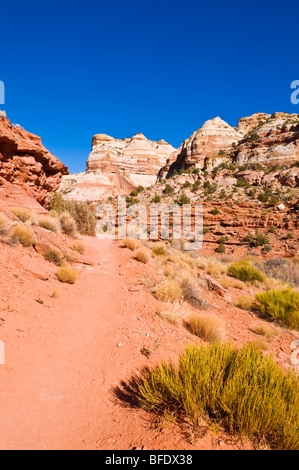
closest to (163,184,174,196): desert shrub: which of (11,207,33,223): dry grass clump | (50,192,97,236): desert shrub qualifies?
(50,192,97,236): desert shrub

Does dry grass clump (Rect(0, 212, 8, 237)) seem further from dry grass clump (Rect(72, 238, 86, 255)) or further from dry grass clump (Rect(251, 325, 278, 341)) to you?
dry grass clump (Rect(251, 325, 278, 341))

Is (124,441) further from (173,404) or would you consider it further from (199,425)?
(199,425)

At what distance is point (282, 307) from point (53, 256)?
265 inches

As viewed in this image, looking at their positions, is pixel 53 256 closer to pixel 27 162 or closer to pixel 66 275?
pixel 66 275

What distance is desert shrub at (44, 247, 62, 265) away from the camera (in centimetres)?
634

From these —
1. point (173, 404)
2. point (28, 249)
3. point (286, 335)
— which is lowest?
point (286, 335)

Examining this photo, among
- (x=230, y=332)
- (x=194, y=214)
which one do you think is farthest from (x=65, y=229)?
(x=194, y=214)

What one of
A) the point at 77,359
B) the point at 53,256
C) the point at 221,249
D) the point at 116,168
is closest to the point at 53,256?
the point at 53,256

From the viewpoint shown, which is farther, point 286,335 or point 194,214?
point 194,214

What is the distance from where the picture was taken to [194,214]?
2659cm

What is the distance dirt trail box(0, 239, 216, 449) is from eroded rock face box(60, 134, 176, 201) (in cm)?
4001
